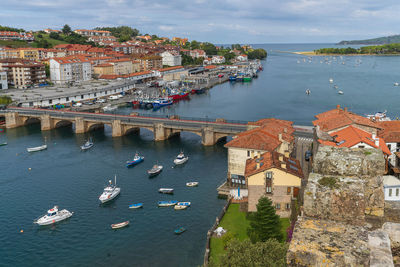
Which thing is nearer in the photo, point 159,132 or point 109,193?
point 109,193

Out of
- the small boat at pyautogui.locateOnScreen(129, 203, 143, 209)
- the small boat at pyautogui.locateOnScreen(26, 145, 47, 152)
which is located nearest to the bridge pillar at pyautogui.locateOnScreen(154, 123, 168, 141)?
the small boat at pyautogui.locateOnScreen(26, 145, 47, 152)

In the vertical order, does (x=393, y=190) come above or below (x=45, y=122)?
above

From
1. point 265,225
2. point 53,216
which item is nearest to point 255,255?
point 265,225

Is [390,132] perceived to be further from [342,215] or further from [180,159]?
[342,215]

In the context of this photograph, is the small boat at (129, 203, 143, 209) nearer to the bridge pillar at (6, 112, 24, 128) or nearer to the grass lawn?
the grass lawn

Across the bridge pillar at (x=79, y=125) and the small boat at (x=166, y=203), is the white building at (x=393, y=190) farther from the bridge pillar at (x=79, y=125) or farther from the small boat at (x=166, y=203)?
the bridge pillar at (x=79, y=125)

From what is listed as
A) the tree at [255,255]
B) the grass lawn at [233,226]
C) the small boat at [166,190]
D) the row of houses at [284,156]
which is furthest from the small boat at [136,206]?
the tree at [255,255]
